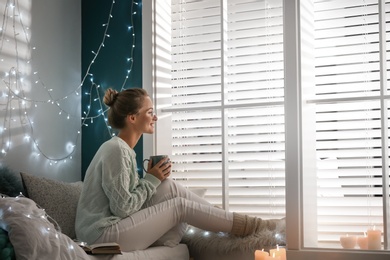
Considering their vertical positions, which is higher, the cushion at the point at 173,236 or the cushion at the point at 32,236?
the cushion at the point at 32,236

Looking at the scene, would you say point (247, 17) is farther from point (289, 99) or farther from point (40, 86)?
point (40, 86)

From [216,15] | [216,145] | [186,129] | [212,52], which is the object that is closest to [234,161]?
[216,145]

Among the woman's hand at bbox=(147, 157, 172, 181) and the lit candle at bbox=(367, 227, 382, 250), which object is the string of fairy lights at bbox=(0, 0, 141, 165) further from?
the lit candle at bbox=(367, 227, 382, 250)

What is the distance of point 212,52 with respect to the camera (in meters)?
3.50

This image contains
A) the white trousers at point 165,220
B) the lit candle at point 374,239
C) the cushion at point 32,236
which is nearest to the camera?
the cushion at point 32,236


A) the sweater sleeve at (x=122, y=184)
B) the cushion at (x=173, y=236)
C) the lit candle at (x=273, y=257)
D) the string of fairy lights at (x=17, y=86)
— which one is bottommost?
the lit candle at (x=273, y=257)

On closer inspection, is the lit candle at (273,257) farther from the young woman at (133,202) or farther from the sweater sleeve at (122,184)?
the sweater sleeve at (122,184)

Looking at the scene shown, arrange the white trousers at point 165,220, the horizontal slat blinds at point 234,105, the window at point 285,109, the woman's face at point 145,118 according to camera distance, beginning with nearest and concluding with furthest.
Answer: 1. the white trousers at point 165,220
2. the window at point 285,109
3. the woman's face at point 145,118
4. the horizontal slat blinds at point 234,105

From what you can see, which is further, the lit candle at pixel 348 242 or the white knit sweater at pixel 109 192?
the lit candle at pixel 348 242

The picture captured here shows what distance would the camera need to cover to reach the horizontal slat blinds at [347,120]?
3047 mm

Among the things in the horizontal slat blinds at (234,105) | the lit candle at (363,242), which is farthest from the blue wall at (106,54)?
the lit candle at (363,242)

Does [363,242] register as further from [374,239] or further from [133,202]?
[133,202]

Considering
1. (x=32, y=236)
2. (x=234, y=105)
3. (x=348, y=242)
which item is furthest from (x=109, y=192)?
(x=348, y=242)

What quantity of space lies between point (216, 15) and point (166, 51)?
1.36 ft
